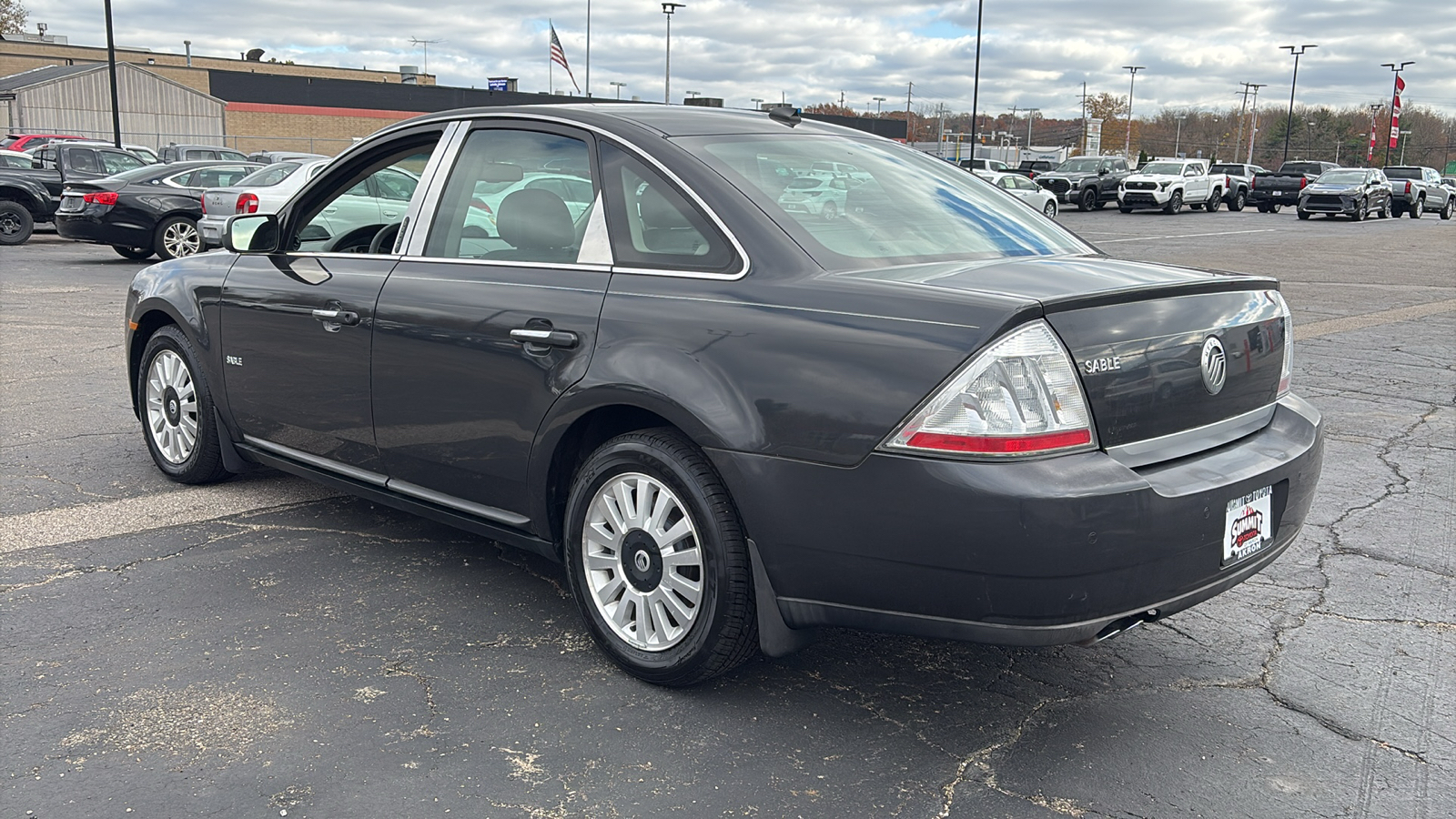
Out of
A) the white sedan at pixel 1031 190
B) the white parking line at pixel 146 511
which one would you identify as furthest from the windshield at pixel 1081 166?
the white parking line at pixel 146 511

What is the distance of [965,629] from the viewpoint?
280cm

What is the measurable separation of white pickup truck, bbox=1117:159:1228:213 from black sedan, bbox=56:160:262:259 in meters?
28.7

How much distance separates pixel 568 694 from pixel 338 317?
168 cm

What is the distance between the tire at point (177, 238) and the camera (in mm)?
16609

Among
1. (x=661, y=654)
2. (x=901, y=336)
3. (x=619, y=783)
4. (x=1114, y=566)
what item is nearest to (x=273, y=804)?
(x=619, y=783)

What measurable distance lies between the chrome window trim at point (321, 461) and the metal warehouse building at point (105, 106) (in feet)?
155

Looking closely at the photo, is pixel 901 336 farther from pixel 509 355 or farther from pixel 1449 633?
pixel 1449 633

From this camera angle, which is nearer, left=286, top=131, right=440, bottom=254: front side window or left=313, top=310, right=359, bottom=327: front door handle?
left=313, top=310, right=359, bottom=327: front door handle

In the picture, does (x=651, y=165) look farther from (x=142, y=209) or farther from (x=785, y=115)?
(x=142, y=209)

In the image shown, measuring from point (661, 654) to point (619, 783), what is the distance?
0.52 meters

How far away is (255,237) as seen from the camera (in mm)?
4641

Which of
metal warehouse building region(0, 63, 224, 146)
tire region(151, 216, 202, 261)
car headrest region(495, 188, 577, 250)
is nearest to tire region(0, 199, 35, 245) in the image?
tire region(151, 216, 202, 261)

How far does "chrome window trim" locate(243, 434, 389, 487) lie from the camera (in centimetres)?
422

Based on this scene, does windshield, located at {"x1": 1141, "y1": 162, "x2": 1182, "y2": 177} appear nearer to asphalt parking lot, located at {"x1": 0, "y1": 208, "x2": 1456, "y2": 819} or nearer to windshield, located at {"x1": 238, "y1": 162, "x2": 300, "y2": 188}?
windshield, located at {"x1": 238, "y1": 162, "x2": 300, "y2": 188}
